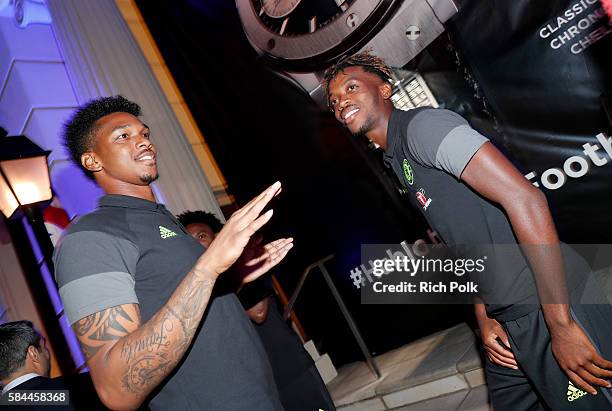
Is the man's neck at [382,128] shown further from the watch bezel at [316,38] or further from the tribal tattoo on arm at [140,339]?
the watch bezel at [316,38]

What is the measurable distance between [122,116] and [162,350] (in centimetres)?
87

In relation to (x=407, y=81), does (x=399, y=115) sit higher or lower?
lower

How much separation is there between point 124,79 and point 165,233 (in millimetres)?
3589

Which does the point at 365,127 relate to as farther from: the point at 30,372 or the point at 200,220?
the point at 30,372

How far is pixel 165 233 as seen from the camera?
1.24 meters

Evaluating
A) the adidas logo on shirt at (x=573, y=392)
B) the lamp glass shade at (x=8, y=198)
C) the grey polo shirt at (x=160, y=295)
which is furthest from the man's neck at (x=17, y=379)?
the adidas logo on shirt at (x=573, y=392)

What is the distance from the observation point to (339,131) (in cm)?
350

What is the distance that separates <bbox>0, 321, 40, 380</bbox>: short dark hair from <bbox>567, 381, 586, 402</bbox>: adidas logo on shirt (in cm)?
303

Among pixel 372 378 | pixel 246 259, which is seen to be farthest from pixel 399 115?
pixel 372 378

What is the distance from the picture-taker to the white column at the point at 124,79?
4109 millimetres

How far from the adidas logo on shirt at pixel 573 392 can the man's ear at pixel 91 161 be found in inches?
66.3

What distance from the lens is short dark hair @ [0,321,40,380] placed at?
266cm

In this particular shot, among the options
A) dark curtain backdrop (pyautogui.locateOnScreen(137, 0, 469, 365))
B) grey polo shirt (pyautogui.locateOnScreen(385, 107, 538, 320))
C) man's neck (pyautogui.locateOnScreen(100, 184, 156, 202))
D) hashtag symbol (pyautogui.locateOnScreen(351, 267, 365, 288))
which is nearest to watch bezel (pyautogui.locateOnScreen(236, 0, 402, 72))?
dark curtain backdrop (pyautogui.locateOnScreen(137, 0, 469, 365))

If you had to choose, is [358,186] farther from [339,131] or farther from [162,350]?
[162,350]
